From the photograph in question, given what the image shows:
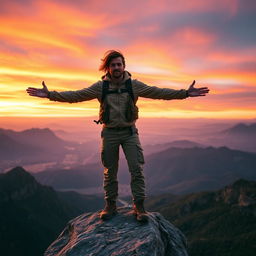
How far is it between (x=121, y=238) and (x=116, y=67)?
5.98 m

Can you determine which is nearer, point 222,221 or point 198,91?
point 198,91

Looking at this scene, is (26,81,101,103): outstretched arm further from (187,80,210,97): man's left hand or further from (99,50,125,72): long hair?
(187,80,210,97): man's left hand

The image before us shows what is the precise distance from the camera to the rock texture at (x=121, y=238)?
32.9 feet

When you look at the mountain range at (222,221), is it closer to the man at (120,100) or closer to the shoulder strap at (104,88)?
the man at (120,100)

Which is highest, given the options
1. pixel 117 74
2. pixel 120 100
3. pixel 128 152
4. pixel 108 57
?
pixel 108 57

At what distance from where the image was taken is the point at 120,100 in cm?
1106

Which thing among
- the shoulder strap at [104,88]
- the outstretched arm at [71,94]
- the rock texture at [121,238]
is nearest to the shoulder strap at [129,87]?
the shoulder strap at [104,88]

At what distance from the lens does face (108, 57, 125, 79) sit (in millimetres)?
10750

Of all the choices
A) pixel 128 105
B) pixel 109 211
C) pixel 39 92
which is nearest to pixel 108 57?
pixel 128 105

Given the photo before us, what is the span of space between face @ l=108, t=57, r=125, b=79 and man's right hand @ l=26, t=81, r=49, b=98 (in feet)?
8.18

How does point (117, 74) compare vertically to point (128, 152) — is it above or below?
above

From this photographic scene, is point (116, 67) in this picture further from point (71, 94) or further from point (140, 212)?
point (140, 212)

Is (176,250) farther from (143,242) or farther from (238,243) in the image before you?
(238,243)

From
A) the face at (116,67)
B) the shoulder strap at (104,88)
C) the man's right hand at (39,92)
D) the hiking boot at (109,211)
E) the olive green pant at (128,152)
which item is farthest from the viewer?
the hiking boot at (109,211)
